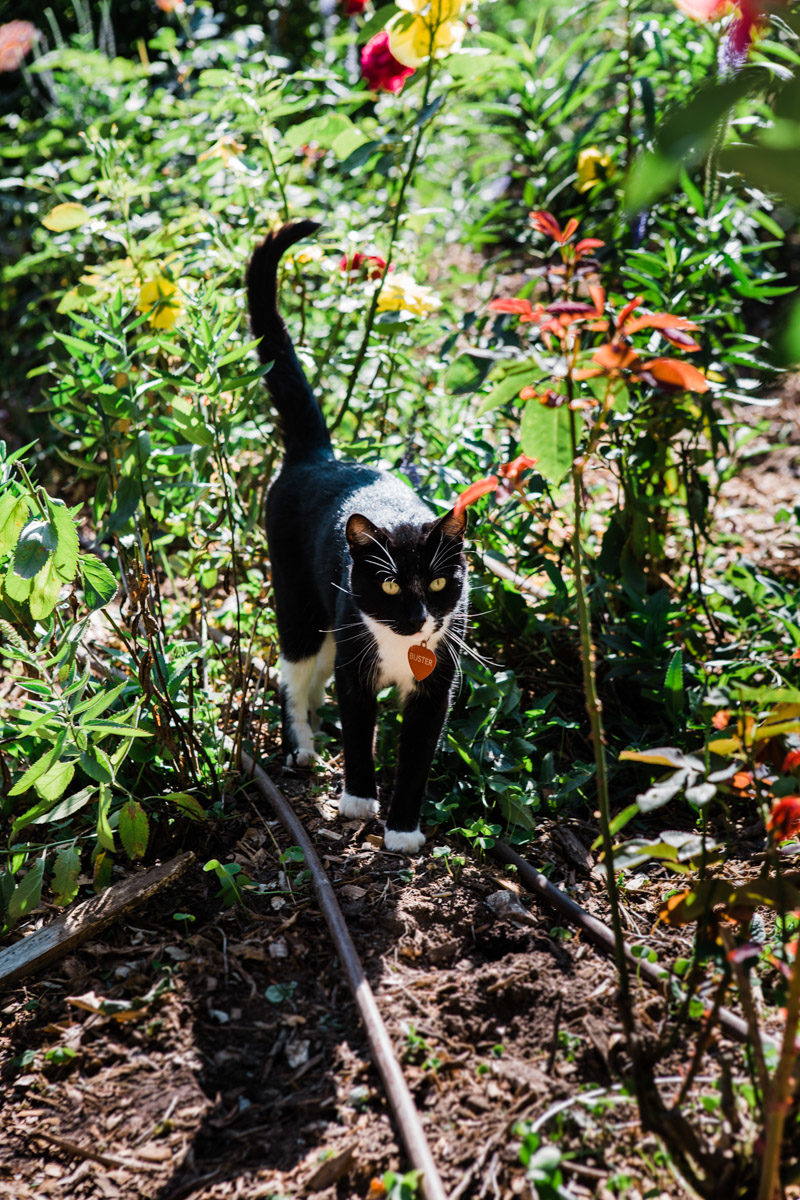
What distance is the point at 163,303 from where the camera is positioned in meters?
2.81

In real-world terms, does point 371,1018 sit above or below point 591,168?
below

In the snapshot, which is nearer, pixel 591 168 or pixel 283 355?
pixel 283 355

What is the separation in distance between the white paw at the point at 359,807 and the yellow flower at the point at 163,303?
155 centimetres

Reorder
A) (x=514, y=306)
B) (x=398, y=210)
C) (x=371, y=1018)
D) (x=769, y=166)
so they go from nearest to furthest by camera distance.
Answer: (x=769, y=166) < (x=514, y=306) < (x=371, y=1018) < (x=398, y=210)

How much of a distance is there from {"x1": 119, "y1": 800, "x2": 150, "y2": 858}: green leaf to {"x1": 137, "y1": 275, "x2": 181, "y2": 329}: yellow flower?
4.98ft

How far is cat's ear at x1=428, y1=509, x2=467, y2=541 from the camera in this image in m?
2.35

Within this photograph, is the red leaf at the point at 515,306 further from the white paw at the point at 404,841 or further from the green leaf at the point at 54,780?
the white paw at the point at 404,841

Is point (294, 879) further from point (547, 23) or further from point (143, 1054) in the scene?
point (547, 23)

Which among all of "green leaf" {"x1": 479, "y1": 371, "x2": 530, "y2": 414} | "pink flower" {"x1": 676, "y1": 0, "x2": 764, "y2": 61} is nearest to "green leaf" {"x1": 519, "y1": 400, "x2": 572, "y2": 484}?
"green leaf" {"x1": 479, "y1": 371, "x2": 530, "y2": 414}

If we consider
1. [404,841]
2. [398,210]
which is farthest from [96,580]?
[398,210]

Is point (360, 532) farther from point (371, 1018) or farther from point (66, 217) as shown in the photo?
point (66, 217)

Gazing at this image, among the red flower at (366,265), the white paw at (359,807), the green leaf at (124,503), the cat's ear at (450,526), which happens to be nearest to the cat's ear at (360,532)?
the cat's ear at (450,526)

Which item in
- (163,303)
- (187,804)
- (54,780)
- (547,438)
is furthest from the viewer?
(163,303)

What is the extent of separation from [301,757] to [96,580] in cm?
103
